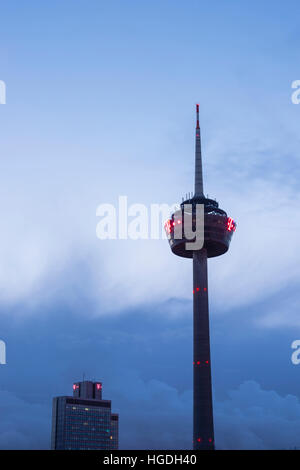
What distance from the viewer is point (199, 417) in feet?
633
